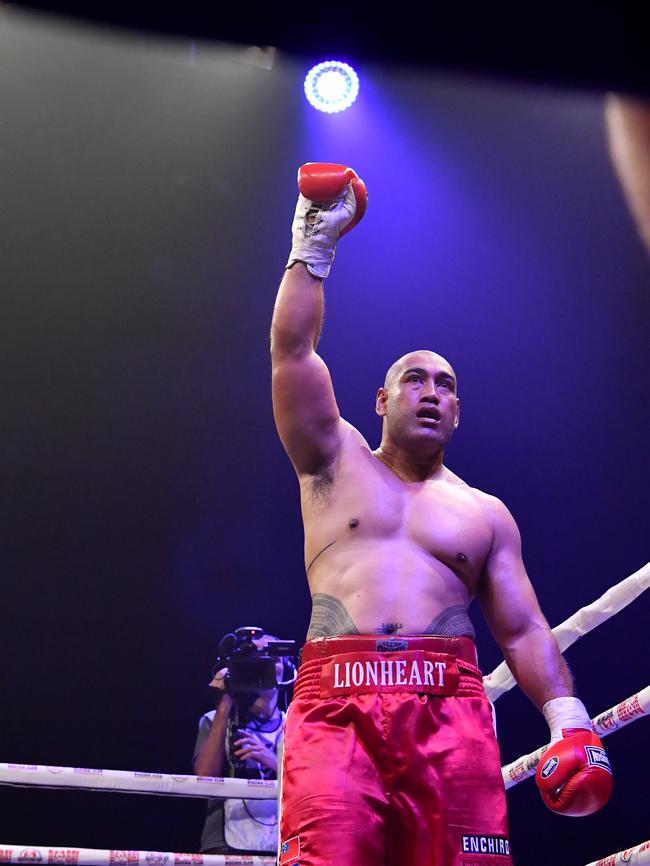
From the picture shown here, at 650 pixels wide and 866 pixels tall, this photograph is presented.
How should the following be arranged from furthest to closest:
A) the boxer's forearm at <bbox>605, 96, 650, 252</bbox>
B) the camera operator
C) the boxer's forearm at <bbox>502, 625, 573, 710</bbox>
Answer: the boxer's forearm at <bbox>605, 96, 650, 252</bbox> → the camera operator → the boxer's forearm at <bbox>502, 625, 573, 710</bbox>

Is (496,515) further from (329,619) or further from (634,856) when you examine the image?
(634,856)

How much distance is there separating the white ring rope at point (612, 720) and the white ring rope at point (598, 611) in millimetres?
165

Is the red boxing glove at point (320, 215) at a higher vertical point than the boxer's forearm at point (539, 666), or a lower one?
higher

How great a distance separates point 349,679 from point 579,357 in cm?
301

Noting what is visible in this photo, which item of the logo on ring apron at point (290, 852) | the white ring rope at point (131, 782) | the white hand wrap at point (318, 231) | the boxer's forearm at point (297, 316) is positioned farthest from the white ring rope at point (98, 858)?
the white hand wrap at point (318, 231)

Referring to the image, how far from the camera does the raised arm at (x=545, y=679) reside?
4.98ft

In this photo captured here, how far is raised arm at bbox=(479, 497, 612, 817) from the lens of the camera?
1517 millimetres

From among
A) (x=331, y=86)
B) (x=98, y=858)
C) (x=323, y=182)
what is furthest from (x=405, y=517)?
(x=331, y=86)

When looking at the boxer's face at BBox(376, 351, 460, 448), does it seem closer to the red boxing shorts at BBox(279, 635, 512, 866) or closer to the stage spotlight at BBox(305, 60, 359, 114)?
the red boxing shorts at BBox(279, 635, 512, 866)

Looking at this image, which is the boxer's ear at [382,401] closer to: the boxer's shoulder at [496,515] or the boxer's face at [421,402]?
the boxer's face at [421,402]

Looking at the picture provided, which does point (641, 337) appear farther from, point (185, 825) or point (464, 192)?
point (185, 825)

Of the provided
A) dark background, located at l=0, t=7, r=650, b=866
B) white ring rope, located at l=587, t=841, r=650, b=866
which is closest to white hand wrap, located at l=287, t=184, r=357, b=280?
white ring rope, located at l=587, t=841, r=650, b=866

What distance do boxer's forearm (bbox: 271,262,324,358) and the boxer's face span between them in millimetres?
304

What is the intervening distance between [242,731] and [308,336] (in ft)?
5.93
